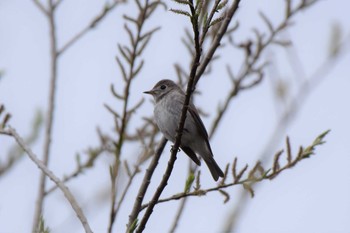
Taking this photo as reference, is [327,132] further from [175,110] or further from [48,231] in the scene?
[175,110]

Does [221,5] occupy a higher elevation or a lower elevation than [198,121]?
lower

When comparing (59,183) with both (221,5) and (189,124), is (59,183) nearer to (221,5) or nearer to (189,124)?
(221,5)

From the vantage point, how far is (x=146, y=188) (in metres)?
4.21

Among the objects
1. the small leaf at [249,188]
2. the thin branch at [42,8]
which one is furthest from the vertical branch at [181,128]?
the thin branch at [42,8]

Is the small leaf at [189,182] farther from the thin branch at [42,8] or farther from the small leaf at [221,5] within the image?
the thin branch at [42,8]

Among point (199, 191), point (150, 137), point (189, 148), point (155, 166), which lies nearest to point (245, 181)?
point (199, 191)

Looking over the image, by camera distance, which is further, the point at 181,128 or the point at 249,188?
the point at 181,128

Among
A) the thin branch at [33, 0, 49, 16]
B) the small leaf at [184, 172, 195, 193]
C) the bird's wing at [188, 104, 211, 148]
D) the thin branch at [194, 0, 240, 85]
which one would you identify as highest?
the thin branch at [33, 0, 49, 16]

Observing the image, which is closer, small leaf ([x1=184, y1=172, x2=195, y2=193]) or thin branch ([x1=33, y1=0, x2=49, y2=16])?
small leaf ([x1=184, y1=172, x2=195, y2=193])

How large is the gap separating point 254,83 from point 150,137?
1094 millimetres

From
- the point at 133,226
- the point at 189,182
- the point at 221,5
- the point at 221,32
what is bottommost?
the point at 133,226

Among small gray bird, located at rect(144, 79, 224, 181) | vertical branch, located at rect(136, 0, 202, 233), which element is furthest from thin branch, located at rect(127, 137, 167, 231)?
small gray bird, located at rect(144, 79, 224, 181)

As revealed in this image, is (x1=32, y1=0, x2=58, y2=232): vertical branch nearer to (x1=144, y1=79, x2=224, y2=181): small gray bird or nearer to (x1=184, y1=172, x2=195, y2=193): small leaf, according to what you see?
(x1=184, y1=172, x2=195, y2=193): small leaf

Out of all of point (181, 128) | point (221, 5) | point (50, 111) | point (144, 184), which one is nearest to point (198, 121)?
point (50, 111)
